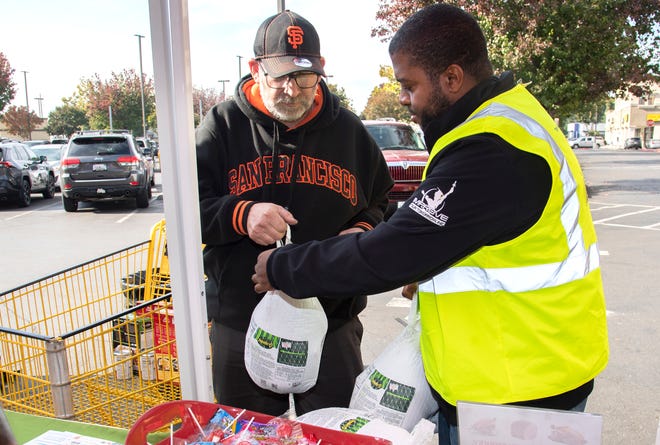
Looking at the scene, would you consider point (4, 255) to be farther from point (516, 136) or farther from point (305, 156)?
point (516, 136)

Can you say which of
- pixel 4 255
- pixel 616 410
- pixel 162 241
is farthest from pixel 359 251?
pixel 4 255

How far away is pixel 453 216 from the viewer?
1255 mm

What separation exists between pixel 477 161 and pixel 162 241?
2.36 m

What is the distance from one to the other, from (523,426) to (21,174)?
16464 millimetres

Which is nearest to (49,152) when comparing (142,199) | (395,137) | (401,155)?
(142,199)

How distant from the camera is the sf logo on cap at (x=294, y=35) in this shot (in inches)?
79.9

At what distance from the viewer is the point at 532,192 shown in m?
1.26

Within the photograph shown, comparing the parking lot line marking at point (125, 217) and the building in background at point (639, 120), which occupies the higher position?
the building in background at point (639, 120)

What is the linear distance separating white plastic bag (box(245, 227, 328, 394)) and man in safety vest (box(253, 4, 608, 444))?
9.6 inches

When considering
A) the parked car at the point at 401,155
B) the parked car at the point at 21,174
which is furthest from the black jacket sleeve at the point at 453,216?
the parked car at the point at 21,174

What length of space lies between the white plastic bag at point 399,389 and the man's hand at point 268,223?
53 centimetres

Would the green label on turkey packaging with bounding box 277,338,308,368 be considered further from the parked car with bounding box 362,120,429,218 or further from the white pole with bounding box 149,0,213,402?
the parked car with bounding box 362,120,429,218

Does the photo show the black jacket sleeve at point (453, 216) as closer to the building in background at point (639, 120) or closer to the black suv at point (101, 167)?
the black suv at point (101, 167)

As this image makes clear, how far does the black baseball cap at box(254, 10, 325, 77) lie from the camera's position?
2023mm
